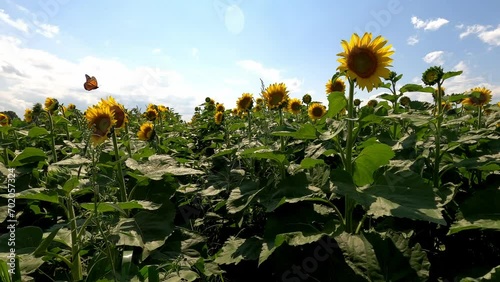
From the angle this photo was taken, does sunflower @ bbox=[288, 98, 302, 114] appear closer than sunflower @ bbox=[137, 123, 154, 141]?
No

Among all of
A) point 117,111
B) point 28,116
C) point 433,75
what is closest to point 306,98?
point 433,75

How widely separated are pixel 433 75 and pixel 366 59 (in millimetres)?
772

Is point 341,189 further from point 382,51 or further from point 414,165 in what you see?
point 382,51

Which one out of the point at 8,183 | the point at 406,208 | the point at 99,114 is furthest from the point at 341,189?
the point at 8,183

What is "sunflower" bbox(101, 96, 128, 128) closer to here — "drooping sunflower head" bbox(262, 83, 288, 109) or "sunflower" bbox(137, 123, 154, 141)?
"sunflower" bbox(137, 123, 154, 141)

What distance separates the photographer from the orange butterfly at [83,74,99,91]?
2719 mm

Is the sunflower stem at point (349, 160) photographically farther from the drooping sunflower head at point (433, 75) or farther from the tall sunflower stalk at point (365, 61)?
the drooping sunflower head at point (433, 75)

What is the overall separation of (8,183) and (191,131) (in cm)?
505

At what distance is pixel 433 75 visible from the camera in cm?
270

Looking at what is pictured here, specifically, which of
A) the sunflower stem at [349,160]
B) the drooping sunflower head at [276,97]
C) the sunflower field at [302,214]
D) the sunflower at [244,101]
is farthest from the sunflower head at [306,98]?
the sunflower stem at [349,160]

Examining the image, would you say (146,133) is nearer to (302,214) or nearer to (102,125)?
(102,125)

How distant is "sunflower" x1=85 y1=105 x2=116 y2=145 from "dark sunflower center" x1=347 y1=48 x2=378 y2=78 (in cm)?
175

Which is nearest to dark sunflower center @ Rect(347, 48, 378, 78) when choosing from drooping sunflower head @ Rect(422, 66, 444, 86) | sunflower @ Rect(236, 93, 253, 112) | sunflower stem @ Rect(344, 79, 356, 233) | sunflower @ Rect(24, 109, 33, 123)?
sunflower stem @ Rect(344, 79, 356, 233)

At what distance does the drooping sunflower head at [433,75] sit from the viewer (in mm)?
2686
